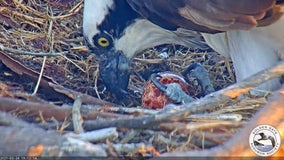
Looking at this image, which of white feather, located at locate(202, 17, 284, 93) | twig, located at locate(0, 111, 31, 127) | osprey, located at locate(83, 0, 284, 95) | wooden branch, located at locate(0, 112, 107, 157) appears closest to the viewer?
wooden branch, located at locate(0, 112, 107, 157)

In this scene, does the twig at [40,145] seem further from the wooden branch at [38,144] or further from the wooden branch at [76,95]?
the wooden branch at [76,95]

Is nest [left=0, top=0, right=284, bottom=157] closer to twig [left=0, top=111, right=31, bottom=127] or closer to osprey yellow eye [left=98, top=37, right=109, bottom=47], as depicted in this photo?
twig [left=0, top=111, right=31, bottom=127]

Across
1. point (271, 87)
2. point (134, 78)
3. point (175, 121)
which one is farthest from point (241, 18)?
point (134, 78)

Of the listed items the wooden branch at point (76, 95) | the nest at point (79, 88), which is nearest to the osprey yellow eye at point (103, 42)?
the nest at point (79, 88)

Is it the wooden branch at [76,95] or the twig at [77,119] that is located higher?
the wooden branch at [76,95]

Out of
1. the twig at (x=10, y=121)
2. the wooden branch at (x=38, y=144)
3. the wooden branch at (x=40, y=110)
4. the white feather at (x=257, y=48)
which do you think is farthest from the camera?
the white feather at (x=257, y=48)

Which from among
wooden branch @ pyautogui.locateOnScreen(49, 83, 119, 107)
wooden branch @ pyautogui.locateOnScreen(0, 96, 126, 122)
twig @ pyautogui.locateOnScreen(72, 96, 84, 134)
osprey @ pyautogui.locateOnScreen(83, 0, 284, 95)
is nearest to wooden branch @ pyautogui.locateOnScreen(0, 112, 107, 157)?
twig @ pyautogui.locateOnScreen(72, 96, 84, 134)
